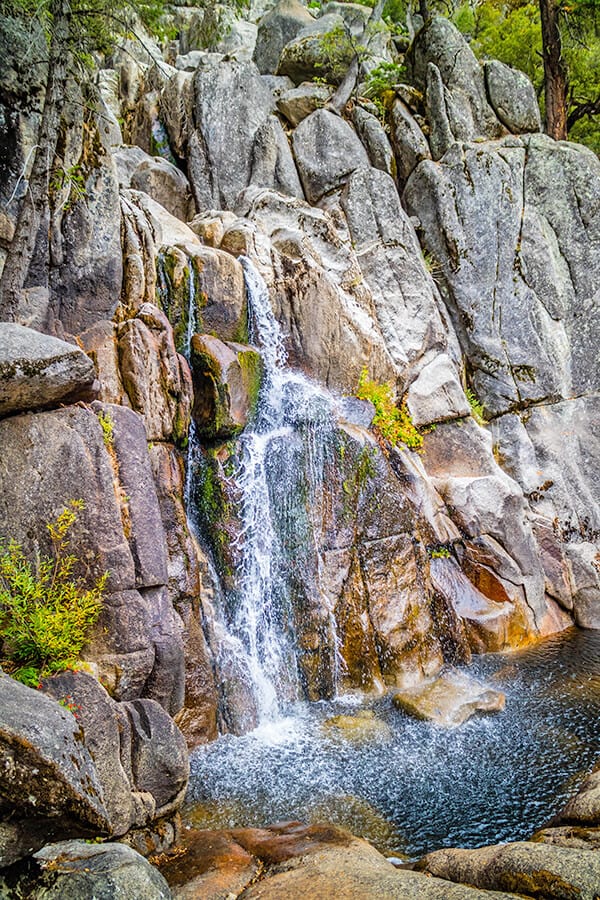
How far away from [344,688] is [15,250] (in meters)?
9.66

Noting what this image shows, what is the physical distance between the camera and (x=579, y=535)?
53.9ft

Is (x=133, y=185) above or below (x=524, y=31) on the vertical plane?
below

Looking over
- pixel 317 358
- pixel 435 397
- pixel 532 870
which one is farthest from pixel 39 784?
pixel 435 397

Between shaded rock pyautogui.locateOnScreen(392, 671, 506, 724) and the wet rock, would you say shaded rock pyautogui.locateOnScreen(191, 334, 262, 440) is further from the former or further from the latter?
the wet rock

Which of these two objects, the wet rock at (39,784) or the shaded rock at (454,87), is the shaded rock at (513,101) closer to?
the shaded rock at (454,87)

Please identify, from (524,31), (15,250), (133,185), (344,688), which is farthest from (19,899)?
(524,31)

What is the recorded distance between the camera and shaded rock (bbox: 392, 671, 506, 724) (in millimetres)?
9773

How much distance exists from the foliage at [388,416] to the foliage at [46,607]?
8.45m

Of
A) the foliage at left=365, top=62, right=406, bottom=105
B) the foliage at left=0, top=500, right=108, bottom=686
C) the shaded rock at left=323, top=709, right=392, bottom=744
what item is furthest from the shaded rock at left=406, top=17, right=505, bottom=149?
the foliage at left=0, top=500, right=108, bottom=686

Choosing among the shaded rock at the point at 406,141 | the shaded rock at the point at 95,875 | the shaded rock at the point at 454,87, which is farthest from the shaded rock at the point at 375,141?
the shaded rock at the point at 95,875

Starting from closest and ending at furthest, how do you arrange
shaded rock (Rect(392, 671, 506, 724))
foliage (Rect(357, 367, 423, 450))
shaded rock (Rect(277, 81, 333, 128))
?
shaded rock (Rect(392, 671, 506, 724)), foliage (Rect(357, 367, 423, 450)), shaded rock (Rect(277, 81, 333, 128))

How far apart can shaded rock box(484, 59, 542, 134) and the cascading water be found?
14.0 meters

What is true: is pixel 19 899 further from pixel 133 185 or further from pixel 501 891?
pixel 133 185

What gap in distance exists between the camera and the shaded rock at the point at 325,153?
18.8 m
